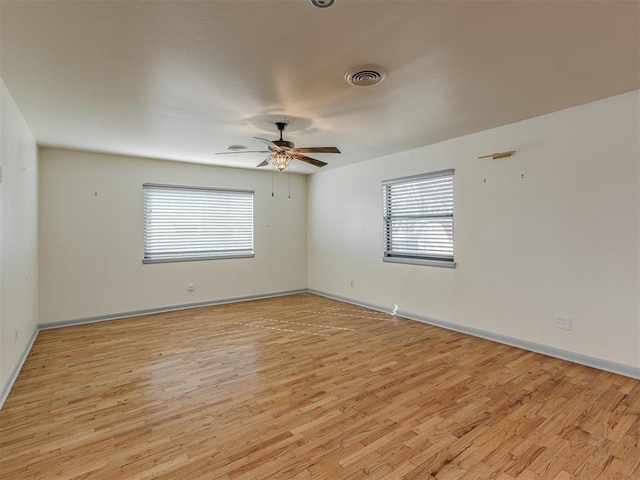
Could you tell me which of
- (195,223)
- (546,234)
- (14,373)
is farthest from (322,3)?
(195,223)

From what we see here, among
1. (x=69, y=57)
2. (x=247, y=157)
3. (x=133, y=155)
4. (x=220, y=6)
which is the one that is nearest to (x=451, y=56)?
(x=220, y=6)

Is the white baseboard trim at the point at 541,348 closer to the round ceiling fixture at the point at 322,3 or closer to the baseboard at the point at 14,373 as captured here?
the round ceiling fixture at the point at 322,3

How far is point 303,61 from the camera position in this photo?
228 centimetres

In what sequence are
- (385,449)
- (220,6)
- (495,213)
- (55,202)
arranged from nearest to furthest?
1. (220,6)
2. (385,449)
3. (495,213)
4. (55,202)

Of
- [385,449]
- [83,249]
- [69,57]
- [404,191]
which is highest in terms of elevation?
[69,57]

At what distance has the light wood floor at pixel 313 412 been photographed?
1865 mm

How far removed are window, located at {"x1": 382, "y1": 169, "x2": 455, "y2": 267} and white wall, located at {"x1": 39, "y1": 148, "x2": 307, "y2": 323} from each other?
2.63 m

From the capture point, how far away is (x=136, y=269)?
5.20 meters

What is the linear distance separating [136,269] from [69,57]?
3633mm

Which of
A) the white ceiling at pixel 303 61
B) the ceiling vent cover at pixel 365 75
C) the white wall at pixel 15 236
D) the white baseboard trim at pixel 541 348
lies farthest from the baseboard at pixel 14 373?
the white baseboard trim at pixel 541 348

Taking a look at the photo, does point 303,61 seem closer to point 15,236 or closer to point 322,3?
point 322,3

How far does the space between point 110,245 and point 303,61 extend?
4268mm

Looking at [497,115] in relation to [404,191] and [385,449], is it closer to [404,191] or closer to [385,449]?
[404,191]

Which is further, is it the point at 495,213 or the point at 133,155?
the point at 133,155
